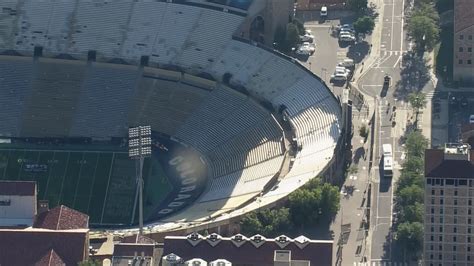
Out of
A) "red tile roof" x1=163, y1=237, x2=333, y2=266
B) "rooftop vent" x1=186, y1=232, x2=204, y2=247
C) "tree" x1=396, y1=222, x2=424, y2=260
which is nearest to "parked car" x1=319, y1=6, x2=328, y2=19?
"tree" x1=396, y1=222, x2=424, y2=260

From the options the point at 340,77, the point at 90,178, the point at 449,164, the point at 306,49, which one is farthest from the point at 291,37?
the point at 449,164

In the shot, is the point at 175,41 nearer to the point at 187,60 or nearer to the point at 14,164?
the point at 187,60

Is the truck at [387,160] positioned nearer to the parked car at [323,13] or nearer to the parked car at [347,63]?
the parked car at [347,63]

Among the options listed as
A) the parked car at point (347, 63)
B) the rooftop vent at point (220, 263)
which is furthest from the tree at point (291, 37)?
the rooftop vent at point (220, 263)

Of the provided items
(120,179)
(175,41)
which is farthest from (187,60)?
(120,179)

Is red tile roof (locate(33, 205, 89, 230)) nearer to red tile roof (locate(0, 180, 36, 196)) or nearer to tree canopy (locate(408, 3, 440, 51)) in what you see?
red tile roof (locate(0, 180, 36, 196))

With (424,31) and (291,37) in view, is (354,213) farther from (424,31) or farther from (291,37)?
(291,37)
